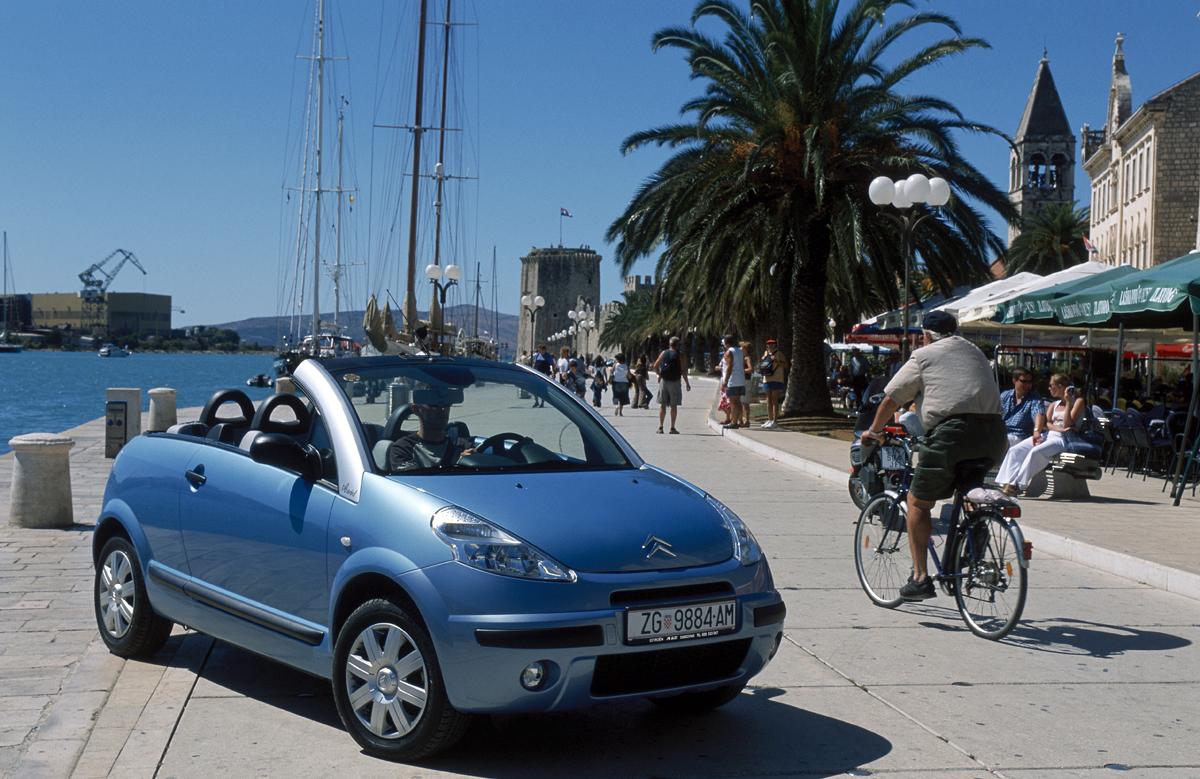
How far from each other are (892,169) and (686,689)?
2051 centimetres

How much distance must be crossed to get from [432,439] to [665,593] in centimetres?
142

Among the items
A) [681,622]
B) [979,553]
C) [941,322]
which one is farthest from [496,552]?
[941,322]

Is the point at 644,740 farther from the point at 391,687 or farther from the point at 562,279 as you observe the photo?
the point at 562,279

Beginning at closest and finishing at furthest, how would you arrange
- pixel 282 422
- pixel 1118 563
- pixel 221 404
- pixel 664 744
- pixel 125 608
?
1. pixel 664 744
2. pixel 282 422
3. pixel 125 608
4. pixel 221 404
5. pixel 1118 563

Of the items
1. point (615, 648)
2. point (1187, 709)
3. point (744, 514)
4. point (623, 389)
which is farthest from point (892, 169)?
point (615, 648)

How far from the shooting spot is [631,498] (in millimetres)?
5020

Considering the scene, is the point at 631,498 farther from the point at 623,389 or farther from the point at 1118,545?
the point at 623,389

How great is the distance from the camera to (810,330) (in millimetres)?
25938

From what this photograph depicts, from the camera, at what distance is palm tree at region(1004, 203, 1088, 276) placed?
250 feet

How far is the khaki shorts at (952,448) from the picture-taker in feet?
23.1

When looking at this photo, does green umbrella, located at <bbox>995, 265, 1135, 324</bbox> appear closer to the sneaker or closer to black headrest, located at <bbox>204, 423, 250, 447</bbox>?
the sneaker

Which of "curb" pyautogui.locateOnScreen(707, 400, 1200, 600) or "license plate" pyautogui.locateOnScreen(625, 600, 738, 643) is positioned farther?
"curb" pyautogui.locateOnScreen(707, 400, 1200, 600)

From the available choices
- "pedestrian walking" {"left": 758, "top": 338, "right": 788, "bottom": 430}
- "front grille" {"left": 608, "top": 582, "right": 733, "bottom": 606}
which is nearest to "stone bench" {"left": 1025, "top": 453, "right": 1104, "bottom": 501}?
"front grille" {"left": 608, "top": 582, "right": 733, "bottom": 606}

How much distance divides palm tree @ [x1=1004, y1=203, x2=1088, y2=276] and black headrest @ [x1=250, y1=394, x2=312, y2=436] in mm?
74187
